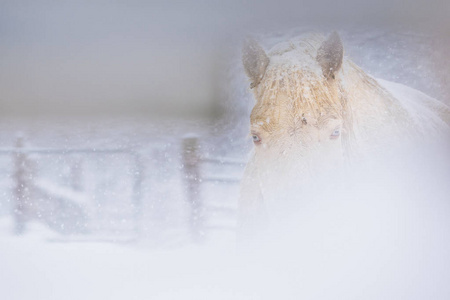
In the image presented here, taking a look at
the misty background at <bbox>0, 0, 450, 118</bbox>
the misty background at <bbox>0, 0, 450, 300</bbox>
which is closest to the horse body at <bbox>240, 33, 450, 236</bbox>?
the misty background at <bbox>0, 0, 450, 300</bbox>

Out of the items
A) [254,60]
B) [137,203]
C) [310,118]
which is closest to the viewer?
[310,118]

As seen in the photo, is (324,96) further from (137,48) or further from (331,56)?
(137,48)

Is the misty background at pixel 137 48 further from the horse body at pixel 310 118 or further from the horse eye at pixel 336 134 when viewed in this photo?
the horse eye at pixel 336 134

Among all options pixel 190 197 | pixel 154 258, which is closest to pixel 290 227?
pixel 190 197

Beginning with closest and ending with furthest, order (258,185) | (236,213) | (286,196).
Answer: (286,196), (258,185), (236,213)

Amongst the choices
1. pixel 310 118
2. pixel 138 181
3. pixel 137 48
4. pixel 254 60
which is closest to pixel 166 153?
pixel 138 181

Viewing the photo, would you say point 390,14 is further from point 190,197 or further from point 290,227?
point 190,197

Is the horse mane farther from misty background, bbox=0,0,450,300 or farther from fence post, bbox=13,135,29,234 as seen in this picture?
fence post, bbox=13,135,29,234
